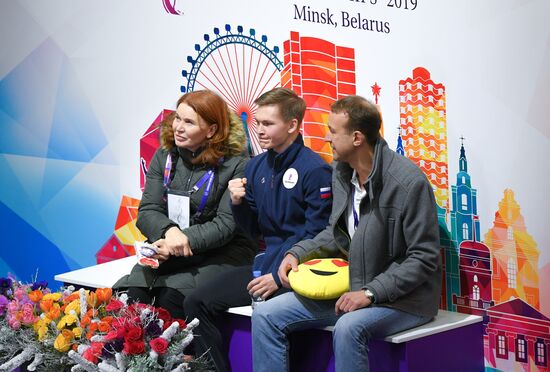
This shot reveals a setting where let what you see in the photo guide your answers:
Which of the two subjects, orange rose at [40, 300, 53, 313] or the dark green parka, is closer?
orange rose at [40, 300, 53, 313]

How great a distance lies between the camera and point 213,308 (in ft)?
15.6

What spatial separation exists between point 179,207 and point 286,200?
0.74m

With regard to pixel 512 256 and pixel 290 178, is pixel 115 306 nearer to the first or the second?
pixel 290 178

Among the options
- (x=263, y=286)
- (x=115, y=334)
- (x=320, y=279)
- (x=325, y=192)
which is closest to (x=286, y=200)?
(x=325, y=192)

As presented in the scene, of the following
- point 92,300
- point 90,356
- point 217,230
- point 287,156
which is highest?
point 287,156

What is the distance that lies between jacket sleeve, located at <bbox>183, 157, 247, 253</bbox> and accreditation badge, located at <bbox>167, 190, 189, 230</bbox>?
114 mm

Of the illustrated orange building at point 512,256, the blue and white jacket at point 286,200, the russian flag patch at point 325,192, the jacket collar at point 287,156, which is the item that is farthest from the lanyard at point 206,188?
the illustrated orange building at point 512,256

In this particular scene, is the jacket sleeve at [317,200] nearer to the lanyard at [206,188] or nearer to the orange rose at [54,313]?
the lanyard at [206,188]

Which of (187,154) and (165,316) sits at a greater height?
(187,154)

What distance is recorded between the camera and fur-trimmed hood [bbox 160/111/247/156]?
5.21 meters

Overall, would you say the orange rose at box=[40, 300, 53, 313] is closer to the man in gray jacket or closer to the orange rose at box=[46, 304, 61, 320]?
the orange rose at box=[46, 304, 61, 320]

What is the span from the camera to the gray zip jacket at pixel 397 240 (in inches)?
165

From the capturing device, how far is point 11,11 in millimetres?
6293

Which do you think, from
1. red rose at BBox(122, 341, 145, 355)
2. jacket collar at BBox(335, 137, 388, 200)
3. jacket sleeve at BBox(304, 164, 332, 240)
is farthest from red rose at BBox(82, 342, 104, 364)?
jacket collar at BBox(335, 137, 388, 200)
